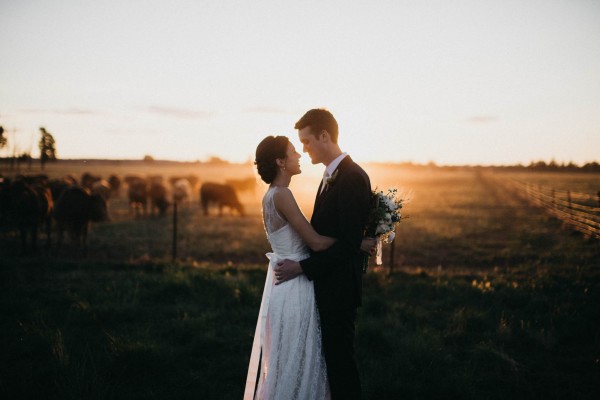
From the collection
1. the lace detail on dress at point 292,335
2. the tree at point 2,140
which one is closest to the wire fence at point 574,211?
the lace detail on dress at point 292,335

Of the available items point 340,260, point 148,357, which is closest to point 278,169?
point 340,260

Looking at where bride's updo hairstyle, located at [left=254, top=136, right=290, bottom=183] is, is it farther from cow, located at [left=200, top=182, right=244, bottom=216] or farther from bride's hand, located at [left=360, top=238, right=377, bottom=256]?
cow, located at [left=200, top=182, right=244, bottom=216]

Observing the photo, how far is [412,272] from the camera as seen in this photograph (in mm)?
9422

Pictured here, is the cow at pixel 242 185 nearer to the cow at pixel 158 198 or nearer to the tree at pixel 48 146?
the cow at pixel 158 198

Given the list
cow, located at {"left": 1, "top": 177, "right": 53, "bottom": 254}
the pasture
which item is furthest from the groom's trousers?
cow, located at {"left": 1, "top": 177, "right": 53, "bottom": 254}

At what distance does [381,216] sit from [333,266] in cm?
57

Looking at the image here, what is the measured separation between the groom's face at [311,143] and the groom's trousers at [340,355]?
1194 mm

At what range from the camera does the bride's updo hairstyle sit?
3.01 m

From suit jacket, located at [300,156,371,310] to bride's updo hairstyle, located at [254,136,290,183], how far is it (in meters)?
0.43

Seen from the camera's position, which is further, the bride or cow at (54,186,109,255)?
cow at (54,186,109,255)

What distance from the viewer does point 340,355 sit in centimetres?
304

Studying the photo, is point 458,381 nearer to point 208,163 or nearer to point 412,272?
point 412,272

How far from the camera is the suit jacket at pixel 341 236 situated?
2.80 meters

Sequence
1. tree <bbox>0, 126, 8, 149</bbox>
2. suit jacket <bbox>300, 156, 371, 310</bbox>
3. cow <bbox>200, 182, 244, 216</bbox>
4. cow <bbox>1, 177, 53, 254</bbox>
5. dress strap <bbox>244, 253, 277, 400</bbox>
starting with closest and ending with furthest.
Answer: suit jacket <bbox>300, 156, 371, 310</bbox>, dress strap <bbox>244, 253, 277, 400</bbox>, cow <bbox>1, 177, 53, 254</bbox>, tree <bbox>0, 126, 8, 149</bbox>, cow <bbox>200, 182, 244, 216</bbox>
